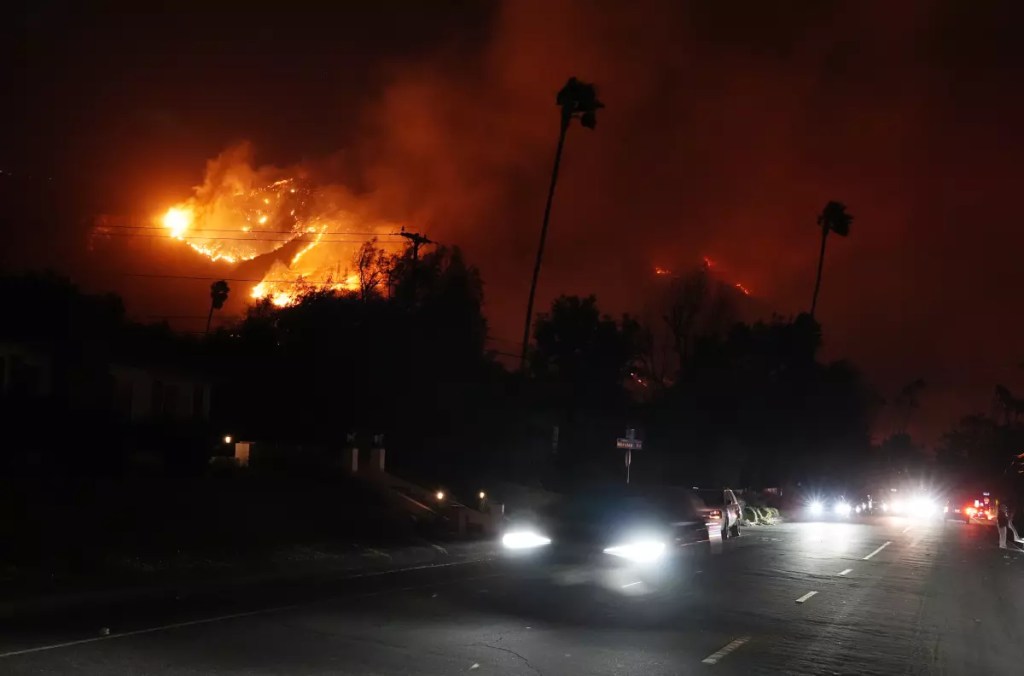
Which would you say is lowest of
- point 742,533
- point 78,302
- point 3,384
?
point 742,533

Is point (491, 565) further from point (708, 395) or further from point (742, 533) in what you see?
point (708, 395)

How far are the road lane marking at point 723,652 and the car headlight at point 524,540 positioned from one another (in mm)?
8498

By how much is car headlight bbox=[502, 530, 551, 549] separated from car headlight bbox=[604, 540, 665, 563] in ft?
4.96

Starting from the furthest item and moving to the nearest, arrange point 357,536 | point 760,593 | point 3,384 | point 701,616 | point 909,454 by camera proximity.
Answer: point 909,454 → point 3,384 → point 357,536 → point 760,593 → point 701,616

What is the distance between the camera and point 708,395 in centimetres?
6284

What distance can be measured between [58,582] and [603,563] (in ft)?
32.0

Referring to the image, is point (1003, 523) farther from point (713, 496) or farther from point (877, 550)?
point (713, 496)

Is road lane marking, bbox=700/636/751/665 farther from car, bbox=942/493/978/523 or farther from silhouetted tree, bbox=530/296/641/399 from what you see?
car, bbox=942/493/978/523

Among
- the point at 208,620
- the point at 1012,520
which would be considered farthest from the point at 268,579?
the point at 1012,520

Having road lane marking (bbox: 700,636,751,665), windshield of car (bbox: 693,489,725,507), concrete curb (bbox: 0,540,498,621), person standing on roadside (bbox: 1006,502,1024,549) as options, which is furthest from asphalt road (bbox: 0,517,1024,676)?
person standing on roadside (bbox: 1006,502,1024,549)

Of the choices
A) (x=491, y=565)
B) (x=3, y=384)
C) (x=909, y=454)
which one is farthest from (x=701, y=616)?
(x=909, y=454)

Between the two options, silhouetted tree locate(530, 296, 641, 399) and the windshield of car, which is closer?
the windshield of car

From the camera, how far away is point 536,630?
13062mm

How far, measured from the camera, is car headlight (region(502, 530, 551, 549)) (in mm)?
21953
